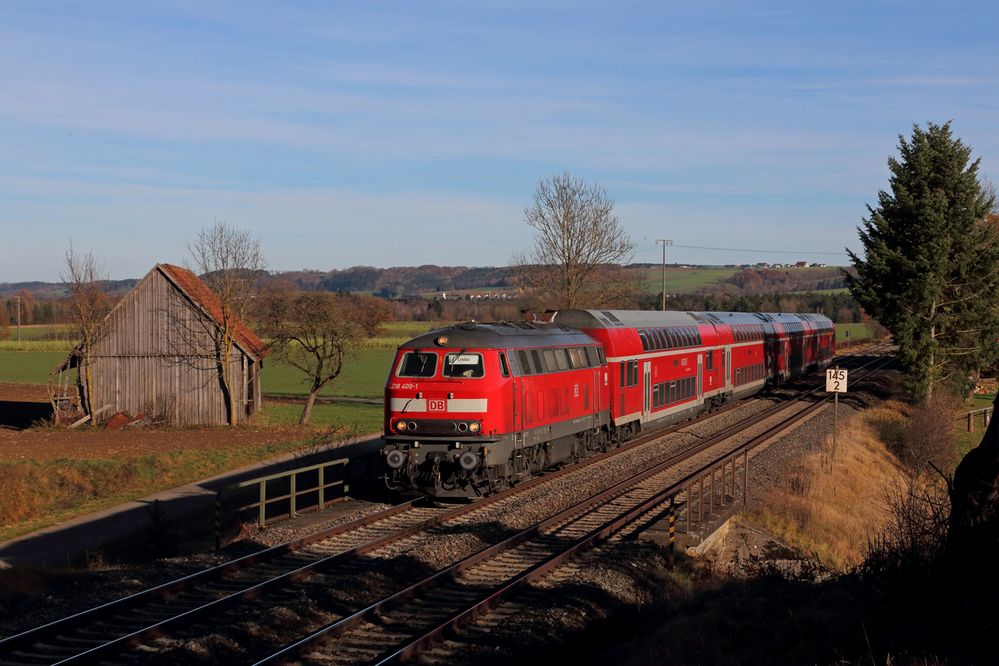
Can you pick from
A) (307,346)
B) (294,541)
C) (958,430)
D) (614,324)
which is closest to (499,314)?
(307,346)

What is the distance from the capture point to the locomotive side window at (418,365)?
771 inches

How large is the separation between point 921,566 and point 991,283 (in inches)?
1456

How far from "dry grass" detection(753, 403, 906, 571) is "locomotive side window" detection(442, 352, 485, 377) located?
23.2 ft

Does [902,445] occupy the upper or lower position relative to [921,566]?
lower

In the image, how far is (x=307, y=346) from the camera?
4450 centimetres

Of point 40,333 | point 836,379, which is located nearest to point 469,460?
point 836,379

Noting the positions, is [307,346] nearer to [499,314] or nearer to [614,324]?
[614,324]

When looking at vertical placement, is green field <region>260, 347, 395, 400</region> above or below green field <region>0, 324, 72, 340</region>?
below

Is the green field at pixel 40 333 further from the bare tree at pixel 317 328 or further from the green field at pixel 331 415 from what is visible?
the bare tree at pixel 317 328

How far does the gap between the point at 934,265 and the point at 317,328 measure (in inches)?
1067

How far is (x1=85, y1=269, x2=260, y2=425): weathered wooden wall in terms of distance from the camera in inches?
1731

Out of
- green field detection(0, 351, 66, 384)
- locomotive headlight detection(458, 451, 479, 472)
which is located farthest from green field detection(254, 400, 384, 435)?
green field detection(0, 351, 66, 384)

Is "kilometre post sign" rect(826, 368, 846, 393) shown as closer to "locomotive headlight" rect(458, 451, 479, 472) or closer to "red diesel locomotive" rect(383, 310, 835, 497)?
"red diesel locomotive" rect(383, 310, 835, 497)

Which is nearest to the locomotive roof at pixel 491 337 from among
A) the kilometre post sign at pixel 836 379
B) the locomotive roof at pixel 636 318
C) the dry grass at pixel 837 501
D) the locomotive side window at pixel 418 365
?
the locomotive side window at pixel 418 365
